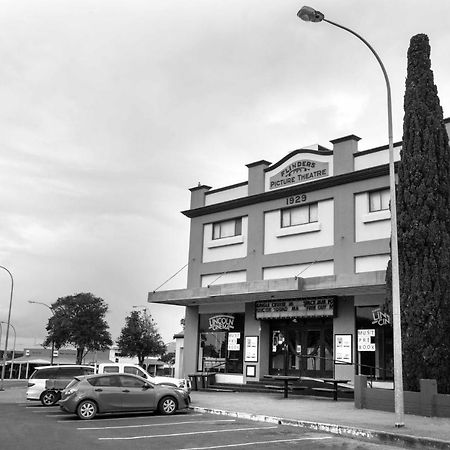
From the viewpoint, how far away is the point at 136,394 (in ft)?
56.3

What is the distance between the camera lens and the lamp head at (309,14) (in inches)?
524

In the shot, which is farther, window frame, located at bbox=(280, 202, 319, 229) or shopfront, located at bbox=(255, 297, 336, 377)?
window frame, located at bbox=(280, 202, 319, 229)

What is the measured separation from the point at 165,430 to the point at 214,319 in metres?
15.3

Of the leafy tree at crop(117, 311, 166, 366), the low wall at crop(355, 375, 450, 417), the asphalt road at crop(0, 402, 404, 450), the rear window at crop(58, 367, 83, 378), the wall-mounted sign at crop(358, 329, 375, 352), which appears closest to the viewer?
the asphalt road at crop(0, 402, 404, 450)

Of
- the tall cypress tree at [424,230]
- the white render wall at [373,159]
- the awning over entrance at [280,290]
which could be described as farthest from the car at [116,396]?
the white render wall at [373,159]

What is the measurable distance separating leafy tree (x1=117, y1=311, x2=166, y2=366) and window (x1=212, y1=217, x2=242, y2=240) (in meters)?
31.5

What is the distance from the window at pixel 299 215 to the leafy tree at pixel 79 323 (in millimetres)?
31343

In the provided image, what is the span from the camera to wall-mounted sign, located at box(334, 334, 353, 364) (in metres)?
23.5

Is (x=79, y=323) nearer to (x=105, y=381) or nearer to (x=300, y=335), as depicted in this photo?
(x=300, y=335)

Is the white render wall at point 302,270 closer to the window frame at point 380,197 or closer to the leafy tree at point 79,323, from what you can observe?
the window frame at point 380,197

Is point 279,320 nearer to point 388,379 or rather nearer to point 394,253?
point 388,379

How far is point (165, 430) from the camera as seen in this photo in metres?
14.2

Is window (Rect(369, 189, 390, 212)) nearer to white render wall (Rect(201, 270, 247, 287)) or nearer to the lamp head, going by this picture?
white render wall (Rect(201, 270, 247, 287))

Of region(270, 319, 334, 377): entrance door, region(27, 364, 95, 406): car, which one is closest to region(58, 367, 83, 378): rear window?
region(27, 364, 95, 406): car
